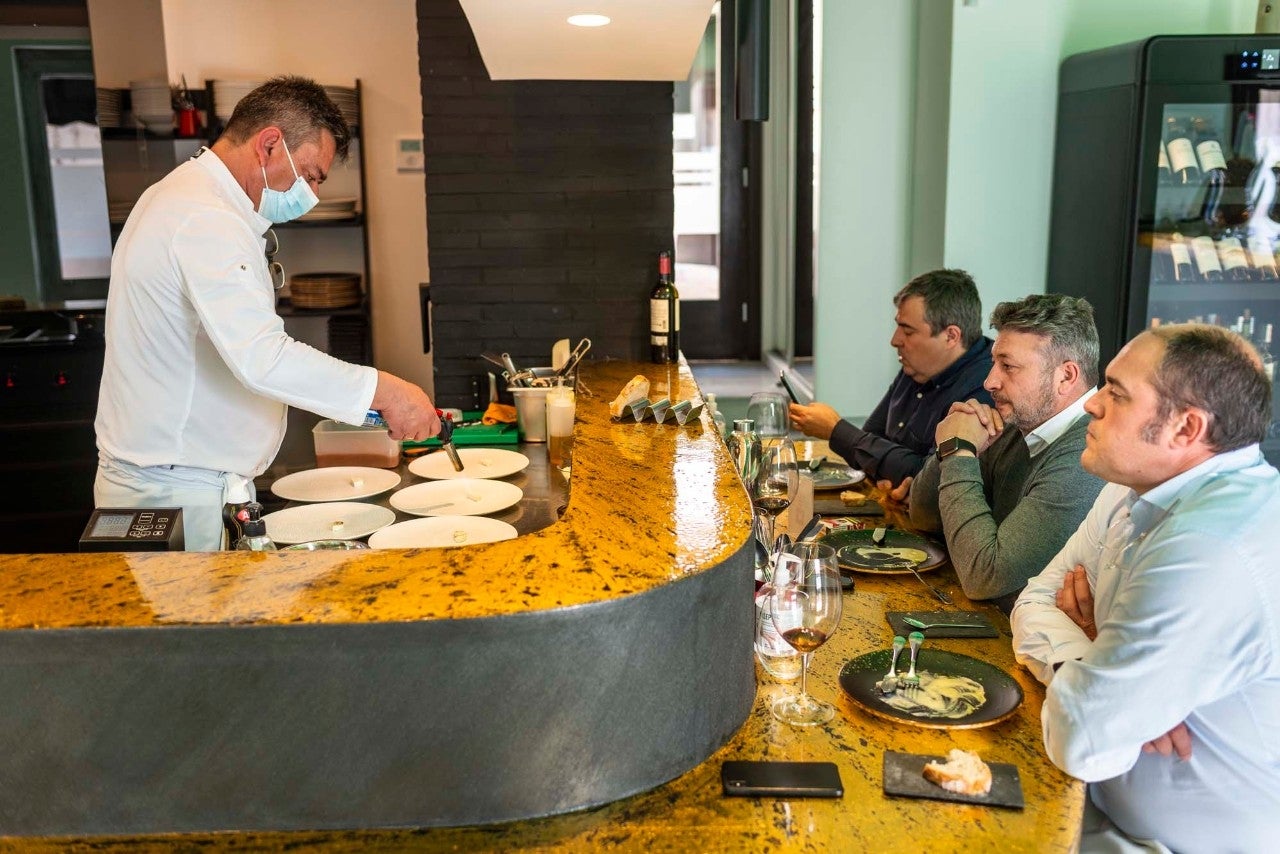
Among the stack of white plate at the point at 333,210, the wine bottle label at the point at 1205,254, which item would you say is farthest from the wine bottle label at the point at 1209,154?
the stack of white plate at the point at 333,210

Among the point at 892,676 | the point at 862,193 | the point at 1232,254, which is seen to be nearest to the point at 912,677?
the point at 892,676

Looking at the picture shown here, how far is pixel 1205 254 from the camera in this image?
363cm

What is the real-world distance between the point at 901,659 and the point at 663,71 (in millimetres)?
1921

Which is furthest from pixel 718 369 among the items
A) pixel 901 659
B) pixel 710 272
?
pixel 901 659

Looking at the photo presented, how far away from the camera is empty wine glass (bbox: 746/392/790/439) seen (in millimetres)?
2762

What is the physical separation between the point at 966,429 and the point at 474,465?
126cm

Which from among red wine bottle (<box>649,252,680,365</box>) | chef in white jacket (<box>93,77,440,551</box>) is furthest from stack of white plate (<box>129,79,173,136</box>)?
chef in white jacket (<box>93,77,440,551</box>)

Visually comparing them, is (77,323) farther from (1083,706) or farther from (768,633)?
(1083,706)

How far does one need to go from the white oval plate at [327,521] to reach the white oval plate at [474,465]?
0.30 m

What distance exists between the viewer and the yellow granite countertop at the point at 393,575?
1.31m

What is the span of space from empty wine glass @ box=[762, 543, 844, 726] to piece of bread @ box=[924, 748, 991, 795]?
0.66ft

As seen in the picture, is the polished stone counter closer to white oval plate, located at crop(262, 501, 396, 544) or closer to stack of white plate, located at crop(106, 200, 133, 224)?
white oval plate, located at crop(262, 501, 396, 544)

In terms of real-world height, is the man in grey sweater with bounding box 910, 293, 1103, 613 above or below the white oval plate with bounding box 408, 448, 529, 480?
above

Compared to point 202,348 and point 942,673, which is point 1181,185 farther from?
point 202,348
